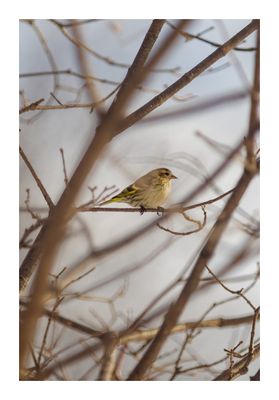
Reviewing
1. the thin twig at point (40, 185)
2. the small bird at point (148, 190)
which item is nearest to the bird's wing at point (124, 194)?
the small bird at point (148, 190)

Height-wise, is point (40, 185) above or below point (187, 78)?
below

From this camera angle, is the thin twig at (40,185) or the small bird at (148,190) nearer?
the thin twig at (40,185)

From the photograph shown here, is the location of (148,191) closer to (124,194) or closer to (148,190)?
(148,190)

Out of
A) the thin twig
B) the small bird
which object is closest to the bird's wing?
the small bird

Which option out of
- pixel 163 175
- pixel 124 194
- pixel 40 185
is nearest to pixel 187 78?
pixel 163 175

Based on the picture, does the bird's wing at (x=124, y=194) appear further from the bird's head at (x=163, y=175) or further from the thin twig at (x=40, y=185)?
the thin twig at (x=40, y=185)

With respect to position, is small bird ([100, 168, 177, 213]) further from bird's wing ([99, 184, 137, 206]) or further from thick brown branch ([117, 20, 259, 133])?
thick brown branch ([117, 20, 259, 133])
